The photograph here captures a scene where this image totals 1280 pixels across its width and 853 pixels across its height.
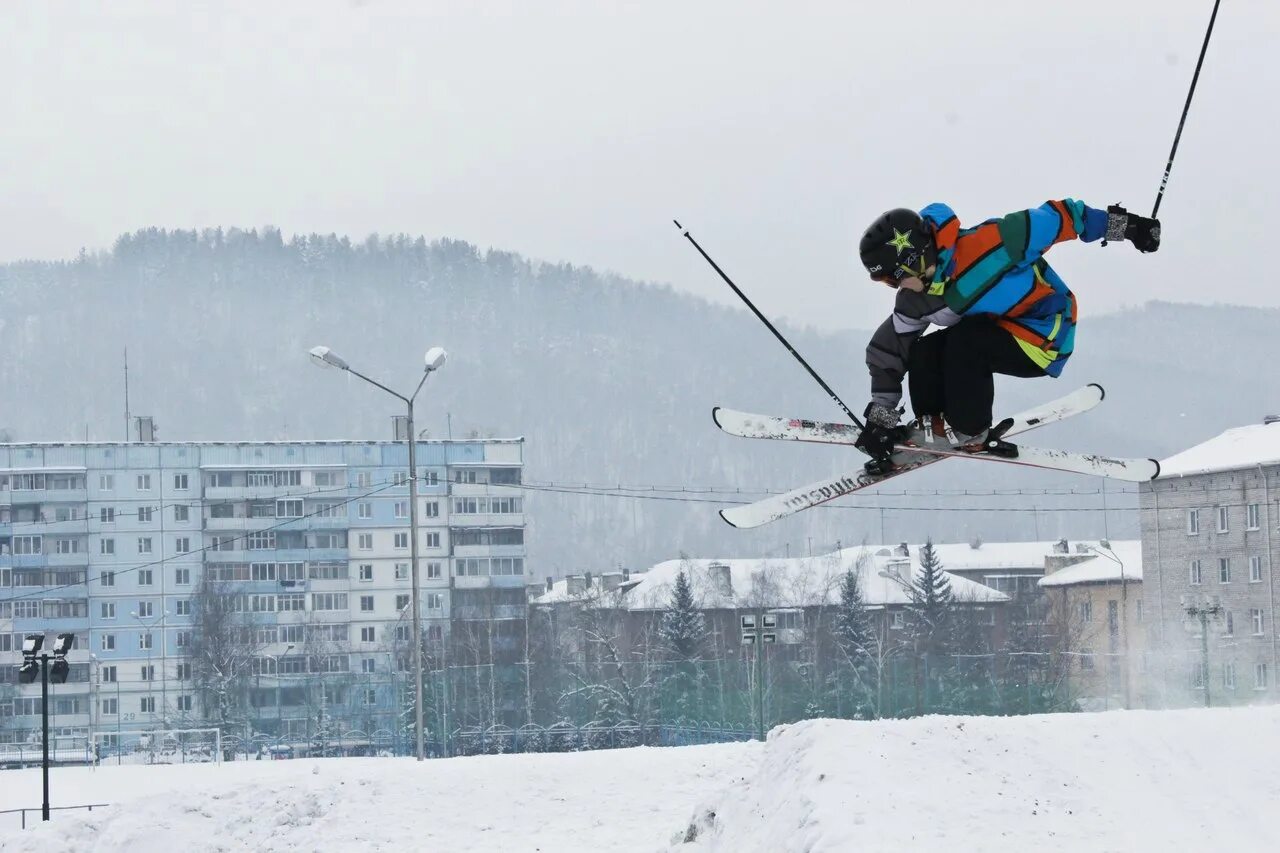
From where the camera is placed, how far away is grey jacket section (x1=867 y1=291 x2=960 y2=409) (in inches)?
328

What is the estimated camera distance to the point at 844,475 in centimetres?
984

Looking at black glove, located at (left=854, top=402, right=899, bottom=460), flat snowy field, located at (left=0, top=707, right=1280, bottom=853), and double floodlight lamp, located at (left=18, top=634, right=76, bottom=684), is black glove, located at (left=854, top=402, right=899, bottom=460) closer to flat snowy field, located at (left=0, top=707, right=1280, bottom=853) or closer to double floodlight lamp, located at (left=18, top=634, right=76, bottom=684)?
flat snowy field, located at (left=0, top=707, right=1280, bottom=853)

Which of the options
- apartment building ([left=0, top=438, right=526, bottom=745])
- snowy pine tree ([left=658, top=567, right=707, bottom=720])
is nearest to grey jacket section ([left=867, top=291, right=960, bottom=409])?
snowy pine tree ([left=658, top=567, right=707, bottom=720])

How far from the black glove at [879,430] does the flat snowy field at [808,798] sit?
2994 mm

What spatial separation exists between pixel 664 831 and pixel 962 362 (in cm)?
933

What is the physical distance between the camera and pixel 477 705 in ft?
238

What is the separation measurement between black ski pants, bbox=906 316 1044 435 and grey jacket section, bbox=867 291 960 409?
8 cm

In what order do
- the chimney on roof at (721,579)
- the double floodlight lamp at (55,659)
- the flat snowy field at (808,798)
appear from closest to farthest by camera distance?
the flat snowy field at (808,798), the double floodlight lamp at (55,659), the chimney on roof at (721,579)

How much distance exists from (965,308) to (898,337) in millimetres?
432

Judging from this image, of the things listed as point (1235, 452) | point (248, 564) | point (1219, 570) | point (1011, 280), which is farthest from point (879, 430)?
point (248, 564)

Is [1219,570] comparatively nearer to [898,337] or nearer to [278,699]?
[278,699]

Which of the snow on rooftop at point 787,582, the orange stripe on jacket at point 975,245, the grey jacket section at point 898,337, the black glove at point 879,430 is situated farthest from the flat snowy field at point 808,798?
the snow on rooftop at point 787,582

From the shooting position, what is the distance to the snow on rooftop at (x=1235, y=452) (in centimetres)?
6391

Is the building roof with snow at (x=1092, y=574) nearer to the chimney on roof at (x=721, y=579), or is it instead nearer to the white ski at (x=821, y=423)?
the chimney on roof at (x=721, y=579)
